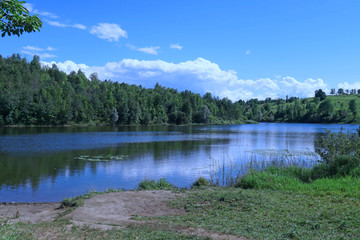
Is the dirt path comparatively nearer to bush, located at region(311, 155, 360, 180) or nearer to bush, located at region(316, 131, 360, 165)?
bush, located at region(311, 155, 360, 180)

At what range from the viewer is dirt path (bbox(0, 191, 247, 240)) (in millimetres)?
9530

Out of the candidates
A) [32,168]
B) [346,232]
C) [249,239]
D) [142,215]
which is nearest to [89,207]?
[142,215]

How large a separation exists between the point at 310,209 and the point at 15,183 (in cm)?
1842

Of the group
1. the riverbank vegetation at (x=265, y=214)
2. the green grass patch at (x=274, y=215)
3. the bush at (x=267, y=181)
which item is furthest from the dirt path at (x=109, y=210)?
the bush at (x=267, y=181)

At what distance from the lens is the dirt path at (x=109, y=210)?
953 cm

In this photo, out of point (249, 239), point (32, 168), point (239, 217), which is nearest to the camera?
point (249, 239)

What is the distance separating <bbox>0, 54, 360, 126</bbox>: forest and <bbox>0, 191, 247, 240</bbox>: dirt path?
89020 millimetres

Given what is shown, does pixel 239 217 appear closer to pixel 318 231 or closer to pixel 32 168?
pixel 318 231

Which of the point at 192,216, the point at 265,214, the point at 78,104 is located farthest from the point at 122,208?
the point at 78,104

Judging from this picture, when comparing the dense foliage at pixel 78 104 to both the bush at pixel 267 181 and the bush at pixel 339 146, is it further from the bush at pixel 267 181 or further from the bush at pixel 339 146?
the bush at pixel 339 146

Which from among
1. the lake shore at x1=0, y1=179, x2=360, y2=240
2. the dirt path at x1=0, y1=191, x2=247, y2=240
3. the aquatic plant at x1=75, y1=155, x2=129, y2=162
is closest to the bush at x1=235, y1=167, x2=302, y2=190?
the lake shore at x1=0, y1=179, x2=360, y2=240

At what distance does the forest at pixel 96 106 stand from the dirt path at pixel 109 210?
8902 cm

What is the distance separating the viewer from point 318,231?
7801 mm

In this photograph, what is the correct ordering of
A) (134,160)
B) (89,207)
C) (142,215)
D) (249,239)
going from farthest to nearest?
1. (134,160)
2. (89,207)
3. (142,215)
4. (249,239)
